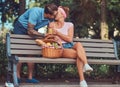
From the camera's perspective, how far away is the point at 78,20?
15.3m

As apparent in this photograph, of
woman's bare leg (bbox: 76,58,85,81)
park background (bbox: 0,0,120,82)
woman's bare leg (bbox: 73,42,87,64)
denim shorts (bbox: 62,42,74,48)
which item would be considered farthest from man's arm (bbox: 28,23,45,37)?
park background (bbox: 0,0,120,82)

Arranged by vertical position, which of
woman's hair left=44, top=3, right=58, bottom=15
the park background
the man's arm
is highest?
woman's hair left=44, top=3, right=58, bottom=15

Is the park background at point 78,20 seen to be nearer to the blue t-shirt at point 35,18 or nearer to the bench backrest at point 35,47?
the bench backrest at point 35,47

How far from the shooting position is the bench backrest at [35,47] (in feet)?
24.7

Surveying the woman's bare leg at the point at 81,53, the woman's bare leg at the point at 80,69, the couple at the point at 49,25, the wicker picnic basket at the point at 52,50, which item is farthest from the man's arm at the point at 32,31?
the woman's bare leg at the point at 80,69

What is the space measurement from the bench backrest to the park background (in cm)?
100

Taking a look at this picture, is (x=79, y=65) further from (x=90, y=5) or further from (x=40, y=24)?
(x=90, y=5)

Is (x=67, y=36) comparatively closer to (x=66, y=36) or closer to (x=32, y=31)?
(x=66, y=36)

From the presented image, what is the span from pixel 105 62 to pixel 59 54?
882 mm

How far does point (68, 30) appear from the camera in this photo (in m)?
7.74

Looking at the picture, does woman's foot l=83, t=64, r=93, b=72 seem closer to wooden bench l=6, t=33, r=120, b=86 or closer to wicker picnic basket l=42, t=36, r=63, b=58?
wooden bench l=6, t=33, r=120, b=86

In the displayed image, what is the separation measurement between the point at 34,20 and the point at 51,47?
0.65 metres

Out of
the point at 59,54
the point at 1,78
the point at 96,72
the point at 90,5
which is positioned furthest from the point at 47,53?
the point at 90,5

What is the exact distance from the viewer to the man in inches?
295
